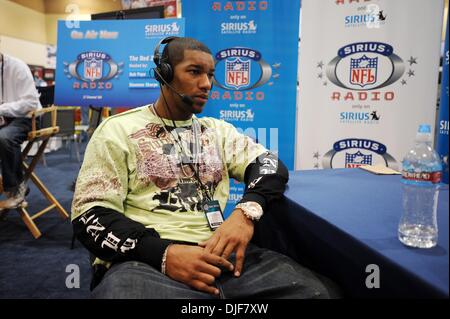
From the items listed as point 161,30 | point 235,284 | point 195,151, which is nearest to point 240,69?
point 161,30

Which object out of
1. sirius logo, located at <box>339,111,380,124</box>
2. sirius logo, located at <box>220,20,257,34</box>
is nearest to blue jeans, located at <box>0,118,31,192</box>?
sirius logo, located at <box>220,20,257,34</box>

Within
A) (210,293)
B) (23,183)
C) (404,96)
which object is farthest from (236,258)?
(23,183)

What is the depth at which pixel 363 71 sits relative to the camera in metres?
2.74

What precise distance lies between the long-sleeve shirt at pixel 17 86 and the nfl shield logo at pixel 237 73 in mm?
1740

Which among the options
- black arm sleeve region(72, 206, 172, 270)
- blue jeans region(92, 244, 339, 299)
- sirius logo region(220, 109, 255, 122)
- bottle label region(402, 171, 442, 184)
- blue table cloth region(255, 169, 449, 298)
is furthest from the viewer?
sirius logo region(220, 109, 255, 122)

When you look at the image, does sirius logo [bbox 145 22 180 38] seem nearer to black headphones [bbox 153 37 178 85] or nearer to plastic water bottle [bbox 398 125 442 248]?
black headphones [bbox 153 37 178 85]

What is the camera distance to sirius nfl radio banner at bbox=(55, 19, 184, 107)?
2801mm

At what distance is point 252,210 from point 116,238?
0.46m

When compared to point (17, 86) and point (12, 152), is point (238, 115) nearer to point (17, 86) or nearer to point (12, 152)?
point (12, 152)

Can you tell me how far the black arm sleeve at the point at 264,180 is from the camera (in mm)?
1354

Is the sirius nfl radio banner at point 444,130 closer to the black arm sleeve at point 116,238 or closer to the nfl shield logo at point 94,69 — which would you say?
the black arm sleeve at point 116,238

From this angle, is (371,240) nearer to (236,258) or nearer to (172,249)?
(236,258)

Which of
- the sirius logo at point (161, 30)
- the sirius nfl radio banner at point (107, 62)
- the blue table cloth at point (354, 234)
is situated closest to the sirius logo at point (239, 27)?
the sirius logo at point (161, 30)
